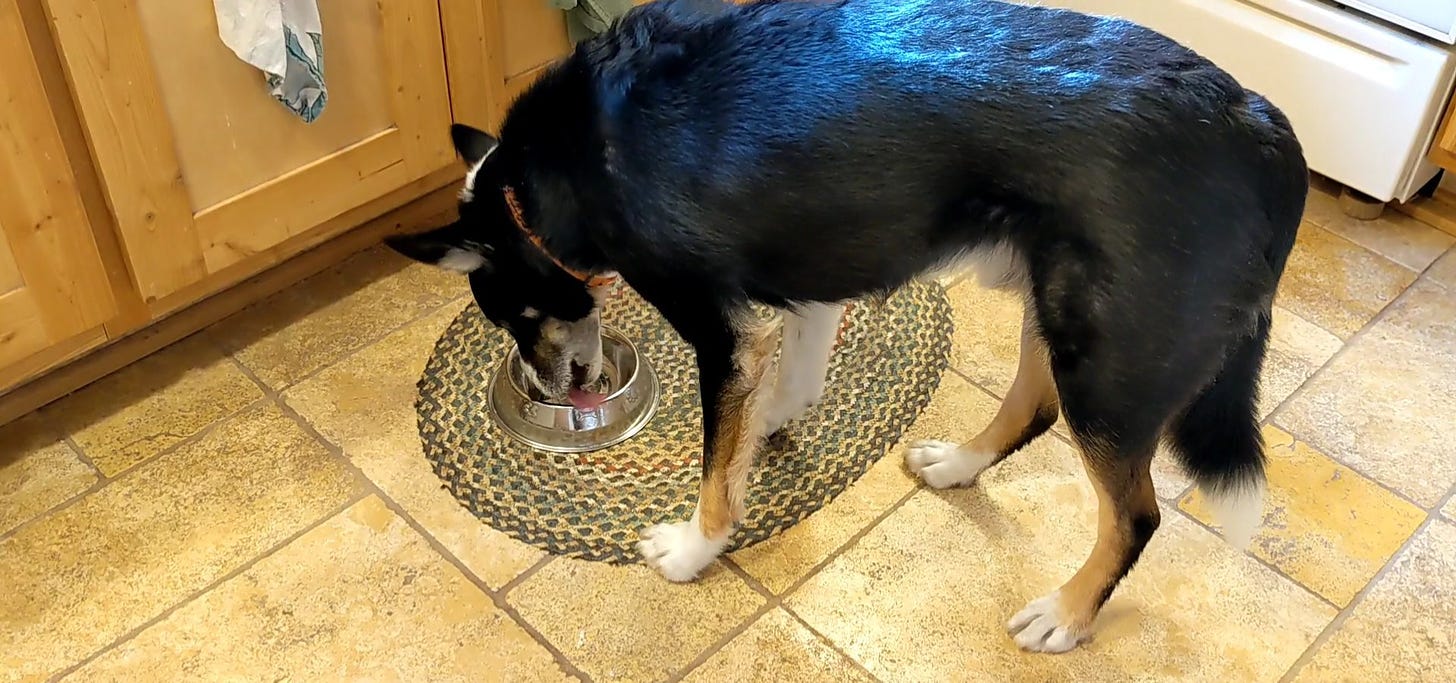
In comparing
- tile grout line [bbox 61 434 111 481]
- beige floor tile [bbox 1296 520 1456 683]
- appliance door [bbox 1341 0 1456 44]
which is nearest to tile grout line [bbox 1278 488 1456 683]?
beige floor tile [bbox 1296 520 1456 683]

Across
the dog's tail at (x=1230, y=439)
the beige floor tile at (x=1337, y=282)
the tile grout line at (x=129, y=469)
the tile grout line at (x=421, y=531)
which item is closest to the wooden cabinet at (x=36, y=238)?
the tile grout line at (x=129, y=469)

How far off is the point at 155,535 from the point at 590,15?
1362 millimetres

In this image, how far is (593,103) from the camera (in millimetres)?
1574

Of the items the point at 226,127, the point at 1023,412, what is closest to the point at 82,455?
the point at 226,127

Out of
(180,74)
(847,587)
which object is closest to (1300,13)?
(847,587)

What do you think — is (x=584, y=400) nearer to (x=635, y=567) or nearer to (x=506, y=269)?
(x=635, y=567)

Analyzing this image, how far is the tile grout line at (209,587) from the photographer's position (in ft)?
6.05

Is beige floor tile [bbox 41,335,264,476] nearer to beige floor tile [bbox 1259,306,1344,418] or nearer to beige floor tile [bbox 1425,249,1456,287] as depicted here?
beige floor tile [bbox 1259,306,1344,418]

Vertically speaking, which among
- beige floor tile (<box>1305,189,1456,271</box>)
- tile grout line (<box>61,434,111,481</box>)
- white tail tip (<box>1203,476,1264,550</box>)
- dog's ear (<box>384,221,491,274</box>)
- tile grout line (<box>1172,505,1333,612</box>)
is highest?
dog's ear (<box>384,221,491,274</box>)

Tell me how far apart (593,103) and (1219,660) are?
1325 mm

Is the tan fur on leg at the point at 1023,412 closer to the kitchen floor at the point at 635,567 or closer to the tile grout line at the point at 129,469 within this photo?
the kitchen floor at the point at 635,567

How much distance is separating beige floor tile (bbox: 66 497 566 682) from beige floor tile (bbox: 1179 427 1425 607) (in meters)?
1.24

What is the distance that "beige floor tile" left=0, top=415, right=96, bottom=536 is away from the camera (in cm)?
211

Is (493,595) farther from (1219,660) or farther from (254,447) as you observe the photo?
(1219,660)
